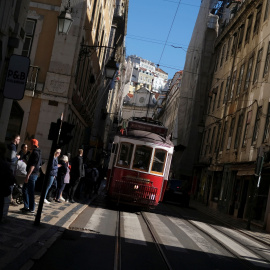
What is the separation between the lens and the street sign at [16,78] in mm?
8773

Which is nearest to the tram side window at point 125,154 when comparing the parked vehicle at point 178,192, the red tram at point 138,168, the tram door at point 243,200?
the red tram at point 138,168

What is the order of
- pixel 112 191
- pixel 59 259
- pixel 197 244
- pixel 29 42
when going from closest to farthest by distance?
pixel 59 259 < pixel 197 244 < pixel 112 191 < pixel 29 42

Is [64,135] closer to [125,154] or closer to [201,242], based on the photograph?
[201,242]

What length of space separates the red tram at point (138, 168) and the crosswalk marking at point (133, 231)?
7.12ft

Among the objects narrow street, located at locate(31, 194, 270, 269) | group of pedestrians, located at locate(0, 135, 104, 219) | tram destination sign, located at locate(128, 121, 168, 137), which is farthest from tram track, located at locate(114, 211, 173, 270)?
tram destination sign, located at locate(128, 121, 168, 137)

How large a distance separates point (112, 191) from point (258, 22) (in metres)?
18.4

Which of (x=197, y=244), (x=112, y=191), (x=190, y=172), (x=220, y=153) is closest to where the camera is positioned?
(x=197, y=244)

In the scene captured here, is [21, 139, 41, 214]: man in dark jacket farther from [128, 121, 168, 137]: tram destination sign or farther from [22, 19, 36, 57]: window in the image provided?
[22, 19, 36, 57]: window

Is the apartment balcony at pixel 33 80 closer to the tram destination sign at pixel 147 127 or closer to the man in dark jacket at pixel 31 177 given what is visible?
the tram destination sign at pixel 147 127

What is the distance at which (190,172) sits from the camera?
159ft

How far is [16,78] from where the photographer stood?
8867mm

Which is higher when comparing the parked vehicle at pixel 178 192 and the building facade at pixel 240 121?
the building facade at pixel 240 121

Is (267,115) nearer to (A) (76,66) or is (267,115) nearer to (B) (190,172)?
(A) (76,66)

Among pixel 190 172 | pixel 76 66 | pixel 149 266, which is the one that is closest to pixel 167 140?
pixel 76 66
